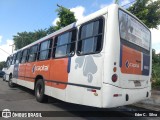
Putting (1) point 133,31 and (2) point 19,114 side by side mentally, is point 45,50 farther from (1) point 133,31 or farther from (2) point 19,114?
(1) point 133,31

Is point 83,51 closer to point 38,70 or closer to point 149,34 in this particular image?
point 149,34

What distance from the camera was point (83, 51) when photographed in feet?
22.5

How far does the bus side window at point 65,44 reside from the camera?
754 cm

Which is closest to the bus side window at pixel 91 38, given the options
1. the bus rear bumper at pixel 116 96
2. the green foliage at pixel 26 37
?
the bus rear bumper at pixel 116 96

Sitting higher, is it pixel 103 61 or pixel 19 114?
pixel 103 61

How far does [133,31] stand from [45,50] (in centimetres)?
441

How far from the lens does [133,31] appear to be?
7047 mm

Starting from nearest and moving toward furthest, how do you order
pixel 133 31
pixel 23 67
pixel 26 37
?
pixel 133 31
pixel 23 67
pixel 26 37

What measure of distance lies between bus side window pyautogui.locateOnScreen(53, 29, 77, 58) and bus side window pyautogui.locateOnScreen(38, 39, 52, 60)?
641 mm

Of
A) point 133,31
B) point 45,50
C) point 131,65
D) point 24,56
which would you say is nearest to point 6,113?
point 45,50

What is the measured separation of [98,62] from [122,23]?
1333 mm

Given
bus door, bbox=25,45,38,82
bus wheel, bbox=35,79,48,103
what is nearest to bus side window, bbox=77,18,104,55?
bus wheel, bbox=35,79,48,103

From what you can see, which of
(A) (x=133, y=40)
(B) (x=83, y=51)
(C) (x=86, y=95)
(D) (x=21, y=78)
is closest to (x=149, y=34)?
(A) (x=133, y=40)

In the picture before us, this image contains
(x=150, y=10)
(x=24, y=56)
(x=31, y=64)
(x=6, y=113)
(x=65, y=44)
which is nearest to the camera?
(x=6, y=113)
